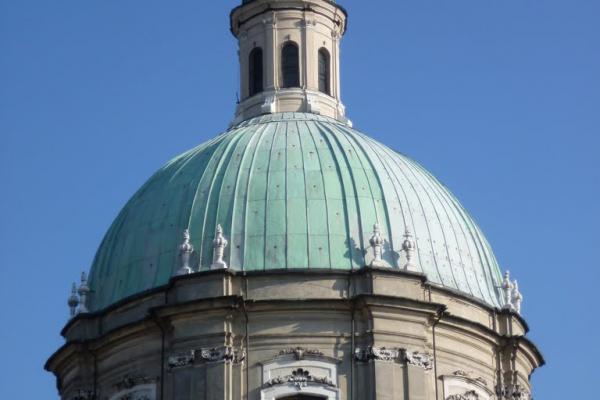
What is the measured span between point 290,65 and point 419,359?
1356 cm

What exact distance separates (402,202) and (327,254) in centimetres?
345

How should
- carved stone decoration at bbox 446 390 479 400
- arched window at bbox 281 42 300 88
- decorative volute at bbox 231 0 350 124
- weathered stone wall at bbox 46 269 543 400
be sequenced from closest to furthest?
weathered stone wall at bbox 46 269 543 400 → carved stone decoration at bbox 446 390 479 400 → decorative volute at bbox 231 0 350 124 → arched window at bbox 281 42 300 88

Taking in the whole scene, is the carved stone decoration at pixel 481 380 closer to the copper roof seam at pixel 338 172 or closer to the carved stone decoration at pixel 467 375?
the carved stone decoration at pixel 467 375

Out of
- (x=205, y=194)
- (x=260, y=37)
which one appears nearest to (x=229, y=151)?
(x=205, y=194)

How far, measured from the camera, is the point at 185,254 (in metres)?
59.3

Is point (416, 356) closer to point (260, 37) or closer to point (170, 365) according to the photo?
point (170, 365)

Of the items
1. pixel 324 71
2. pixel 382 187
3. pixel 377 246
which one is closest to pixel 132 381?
pixel 377 246

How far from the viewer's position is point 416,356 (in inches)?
2286

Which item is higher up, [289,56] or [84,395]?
[289,56]

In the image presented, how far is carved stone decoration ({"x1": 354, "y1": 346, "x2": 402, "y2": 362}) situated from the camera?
5750cm

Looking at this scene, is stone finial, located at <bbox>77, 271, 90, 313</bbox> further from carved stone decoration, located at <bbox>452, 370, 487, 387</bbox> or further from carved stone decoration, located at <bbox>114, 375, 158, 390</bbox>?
carved stone decoration, located at <bbox>452, 370, 487, 387</bbox>

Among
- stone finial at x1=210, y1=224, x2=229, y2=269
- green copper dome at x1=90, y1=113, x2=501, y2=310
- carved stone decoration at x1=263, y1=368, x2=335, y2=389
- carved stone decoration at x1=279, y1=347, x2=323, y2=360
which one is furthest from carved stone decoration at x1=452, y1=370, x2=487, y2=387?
stone finial at x1=210, y1=224, x2=229, y2=269

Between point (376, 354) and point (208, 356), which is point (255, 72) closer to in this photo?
point (208, 356)

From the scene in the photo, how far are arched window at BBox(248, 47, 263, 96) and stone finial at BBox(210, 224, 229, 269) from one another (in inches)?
373
